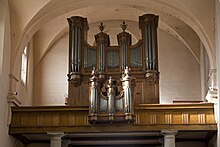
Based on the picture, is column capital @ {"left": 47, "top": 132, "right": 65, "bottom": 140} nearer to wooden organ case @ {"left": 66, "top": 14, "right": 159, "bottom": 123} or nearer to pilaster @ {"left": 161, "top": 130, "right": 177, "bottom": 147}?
wooden organ case @ {"left": 66, "top": 14, "right": 159, "bottom": 123}

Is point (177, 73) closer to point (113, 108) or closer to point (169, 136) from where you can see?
point (169, 136)

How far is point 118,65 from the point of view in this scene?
65.8 feet

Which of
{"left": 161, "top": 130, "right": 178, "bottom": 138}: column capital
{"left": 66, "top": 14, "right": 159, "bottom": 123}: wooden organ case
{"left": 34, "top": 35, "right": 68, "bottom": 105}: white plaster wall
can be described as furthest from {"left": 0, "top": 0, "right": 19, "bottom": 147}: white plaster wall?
{"left": 161, "top": 130, "right": 178, "bottom": 138}: column capital

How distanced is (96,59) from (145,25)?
2.42 metres

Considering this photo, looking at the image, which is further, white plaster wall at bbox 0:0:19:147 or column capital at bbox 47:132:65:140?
column capital at bbox 47:132:65:140

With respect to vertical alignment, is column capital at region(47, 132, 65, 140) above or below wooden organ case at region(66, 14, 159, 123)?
below

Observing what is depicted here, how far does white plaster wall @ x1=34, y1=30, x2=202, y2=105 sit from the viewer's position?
23.4 m

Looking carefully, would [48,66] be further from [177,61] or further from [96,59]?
[177,61]

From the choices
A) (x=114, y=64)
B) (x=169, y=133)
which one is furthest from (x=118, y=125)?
(x=114, y=64)

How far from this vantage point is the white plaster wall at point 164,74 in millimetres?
23422

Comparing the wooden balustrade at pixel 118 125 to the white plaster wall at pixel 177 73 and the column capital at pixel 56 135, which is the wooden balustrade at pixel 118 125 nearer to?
the column capital at pixel 56 135

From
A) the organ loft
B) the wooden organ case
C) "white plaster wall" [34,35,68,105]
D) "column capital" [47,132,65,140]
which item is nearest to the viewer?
the organ loft

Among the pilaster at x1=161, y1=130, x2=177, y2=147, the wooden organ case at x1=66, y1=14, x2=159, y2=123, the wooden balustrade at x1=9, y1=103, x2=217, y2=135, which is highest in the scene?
the wooden organ case at x1=66, y1=14, x2=159, y2=123

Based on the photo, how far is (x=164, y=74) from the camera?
78.0ft
